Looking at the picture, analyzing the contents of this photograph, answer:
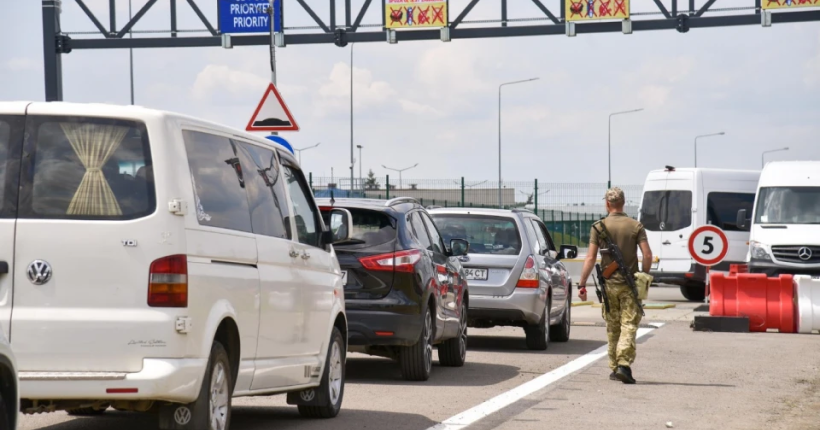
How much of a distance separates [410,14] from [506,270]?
16.3m

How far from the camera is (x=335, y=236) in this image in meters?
9.89

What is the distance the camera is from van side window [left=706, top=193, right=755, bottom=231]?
1116 inches

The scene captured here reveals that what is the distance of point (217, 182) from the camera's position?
305 inches

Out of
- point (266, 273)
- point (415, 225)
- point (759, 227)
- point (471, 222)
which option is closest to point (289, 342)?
point (266, 273)

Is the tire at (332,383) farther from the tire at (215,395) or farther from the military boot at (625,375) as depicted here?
the military boot at (625,375)

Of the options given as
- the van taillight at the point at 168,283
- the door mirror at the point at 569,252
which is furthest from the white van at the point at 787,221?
the van taillight at the point at 168,283

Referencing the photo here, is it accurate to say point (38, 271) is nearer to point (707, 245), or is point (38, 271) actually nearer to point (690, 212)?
point (707, 245)

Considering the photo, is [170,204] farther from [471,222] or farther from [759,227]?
[759,227]

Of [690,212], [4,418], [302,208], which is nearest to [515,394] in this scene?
[302,208]

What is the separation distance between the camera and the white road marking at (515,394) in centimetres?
960

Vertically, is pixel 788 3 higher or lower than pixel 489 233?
higher

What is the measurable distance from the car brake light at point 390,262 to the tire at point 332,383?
75.3 inches

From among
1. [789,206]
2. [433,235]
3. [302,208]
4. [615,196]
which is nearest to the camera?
[302,208]

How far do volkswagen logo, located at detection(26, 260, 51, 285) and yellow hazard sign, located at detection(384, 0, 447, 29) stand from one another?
25040 millimetres
